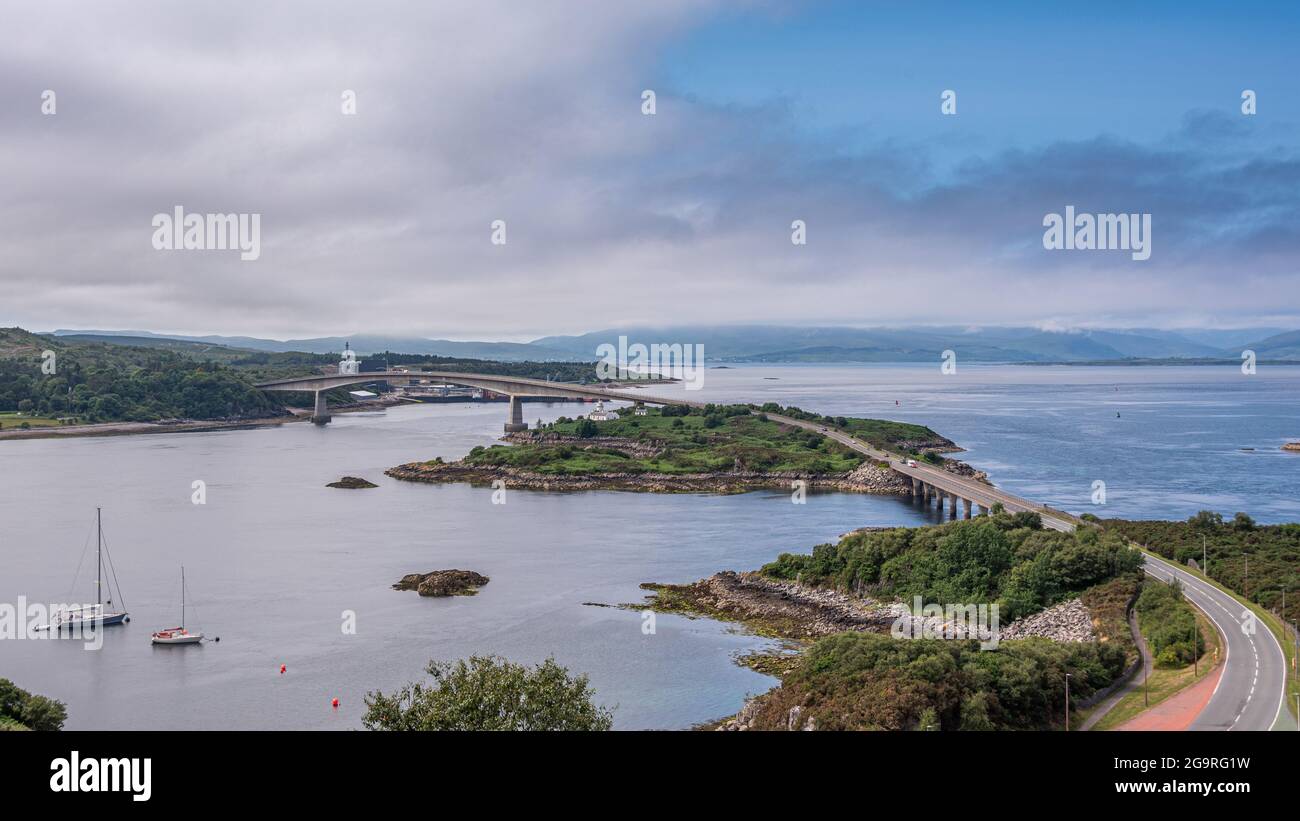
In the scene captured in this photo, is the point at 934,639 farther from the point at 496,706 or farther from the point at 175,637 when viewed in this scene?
the point at 175,637

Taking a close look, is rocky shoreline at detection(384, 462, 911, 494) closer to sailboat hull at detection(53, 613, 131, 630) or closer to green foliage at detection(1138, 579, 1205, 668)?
sailboat hull at detection(53, 613, 131, 630)

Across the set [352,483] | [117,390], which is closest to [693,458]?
[352,483]

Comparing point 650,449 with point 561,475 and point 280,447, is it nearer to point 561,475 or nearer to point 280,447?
point 561,475

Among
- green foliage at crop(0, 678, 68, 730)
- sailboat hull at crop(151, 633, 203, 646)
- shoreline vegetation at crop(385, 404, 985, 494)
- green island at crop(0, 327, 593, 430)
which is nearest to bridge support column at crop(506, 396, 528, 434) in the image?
shoreline vegetation at crop(385, 404, 985, 494)

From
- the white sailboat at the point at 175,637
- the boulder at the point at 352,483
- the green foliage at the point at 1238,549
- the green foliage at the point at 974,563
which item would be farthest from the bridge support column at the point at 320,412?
the green foliage at the point at 1238,549

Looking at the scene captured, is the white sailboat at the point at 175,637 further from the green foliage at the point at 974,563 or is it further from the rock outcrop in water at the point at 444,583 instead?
the green foliage at the point at 974,563
